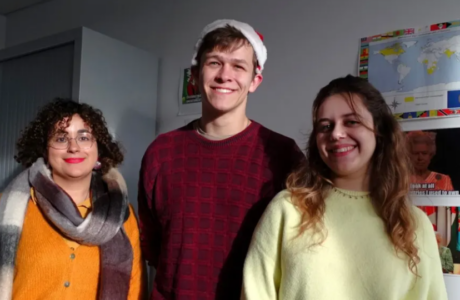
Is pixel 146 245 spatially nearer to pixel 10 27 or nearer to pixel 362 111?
pixel 362 111

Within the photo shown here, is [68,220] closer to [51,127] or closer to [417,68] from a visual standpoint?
[51,127]

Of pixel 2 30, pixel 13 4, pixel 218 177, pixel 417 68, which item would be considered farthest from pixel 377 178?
pixel 2 30

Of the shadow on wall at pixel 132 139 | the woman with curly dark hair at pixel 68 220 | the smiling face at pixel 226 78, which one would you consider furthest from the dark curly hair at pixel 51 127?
the shadow on wall at pixel 132 139

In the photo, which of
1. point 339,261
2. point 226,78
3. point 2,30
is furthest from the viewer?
point 2,30

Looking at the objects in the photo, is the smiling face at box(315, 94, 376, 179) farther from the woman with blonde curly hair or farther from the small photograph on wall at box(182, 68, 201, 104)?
the small photograph on wall at box(182, 68, 201, 104)

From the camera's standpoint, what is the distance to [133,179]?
221 centimetres

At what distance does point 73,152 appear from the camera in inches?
56.1

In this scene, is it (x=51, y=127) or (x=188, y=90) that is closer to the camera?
(x=51, y=127)

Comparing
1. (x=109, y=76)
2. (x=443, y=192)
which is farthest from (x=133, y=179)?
(x=443, y=192)

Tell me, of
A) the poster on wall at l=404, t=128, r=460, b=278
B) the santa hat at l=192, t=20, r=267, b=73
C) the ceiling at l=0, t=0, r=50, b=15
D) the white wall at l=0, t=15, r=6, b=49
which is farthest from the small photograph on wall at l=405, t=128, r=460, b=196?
the white wall at l=0, t=15, r=6, b=49

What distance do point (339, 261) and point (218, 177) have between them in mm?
384

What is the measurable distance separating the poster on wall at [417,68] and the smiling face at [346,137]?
1.78 ft

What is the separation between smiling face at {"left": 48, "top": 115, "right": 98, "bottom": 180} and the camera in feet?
4.68

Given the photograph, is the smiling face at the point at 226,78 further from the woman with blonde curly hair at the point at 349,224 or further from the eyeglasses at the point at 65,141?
Answer: the eyeglasses at the point at 65,141
